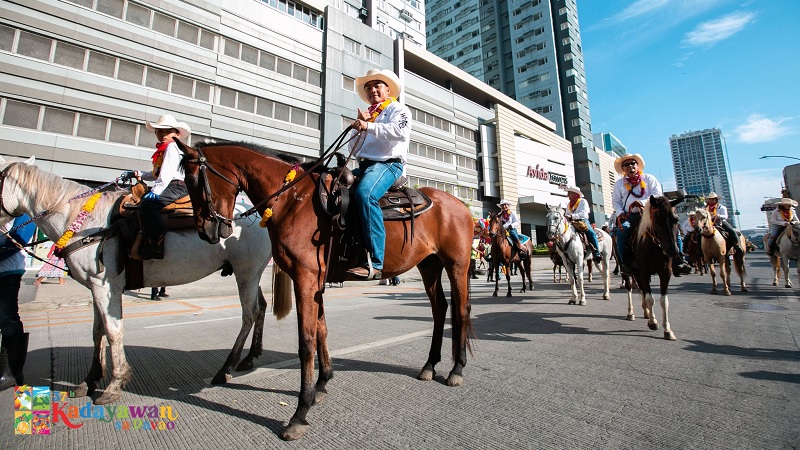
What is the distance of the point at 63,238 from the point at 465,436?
4214 millimetres

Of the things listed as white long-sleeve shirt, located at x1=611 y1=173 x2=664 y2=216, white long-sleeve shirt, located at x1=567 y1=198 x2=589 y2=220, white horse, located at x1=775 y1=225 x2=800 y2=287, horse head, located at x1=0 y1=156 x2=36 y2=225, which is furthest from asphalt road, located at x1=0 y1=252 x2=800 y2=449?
white horse, located at x1=775 y1=225 x2=800 y2=287

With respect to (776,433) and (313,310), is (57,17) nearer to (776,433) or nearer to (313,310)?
(313,310)

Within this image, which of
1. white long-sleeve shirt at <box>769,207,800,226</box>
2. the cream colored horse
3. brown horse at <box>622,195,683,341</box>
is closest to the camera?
brown horse at <box>622,195,683,341</box>

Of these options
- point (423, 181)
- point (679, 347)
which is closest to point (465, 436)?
point (679, 347)

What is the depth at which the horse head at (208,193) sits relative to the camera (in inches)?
113

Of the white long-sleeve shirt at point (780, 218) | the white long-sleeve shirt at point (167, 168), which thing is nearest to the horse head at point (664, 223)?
the white long-sleeve shirt at point (167, 168)

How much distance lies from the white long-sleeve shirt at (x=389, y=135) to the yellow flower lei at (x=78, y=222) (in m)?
2.93

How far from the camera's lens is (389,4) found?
50750 mm

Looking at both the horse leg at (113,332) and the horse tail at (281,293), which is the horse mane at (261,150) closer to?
the horse tail at (281,293)

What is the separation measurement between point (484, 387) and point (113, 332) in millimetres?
3683

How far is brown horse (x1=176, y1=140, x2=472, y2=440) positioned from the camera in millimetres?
2869

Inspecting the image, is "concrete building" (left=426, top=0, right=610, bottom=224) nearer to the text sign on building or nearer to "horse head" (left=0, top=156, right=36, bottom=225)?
the text sign on building
